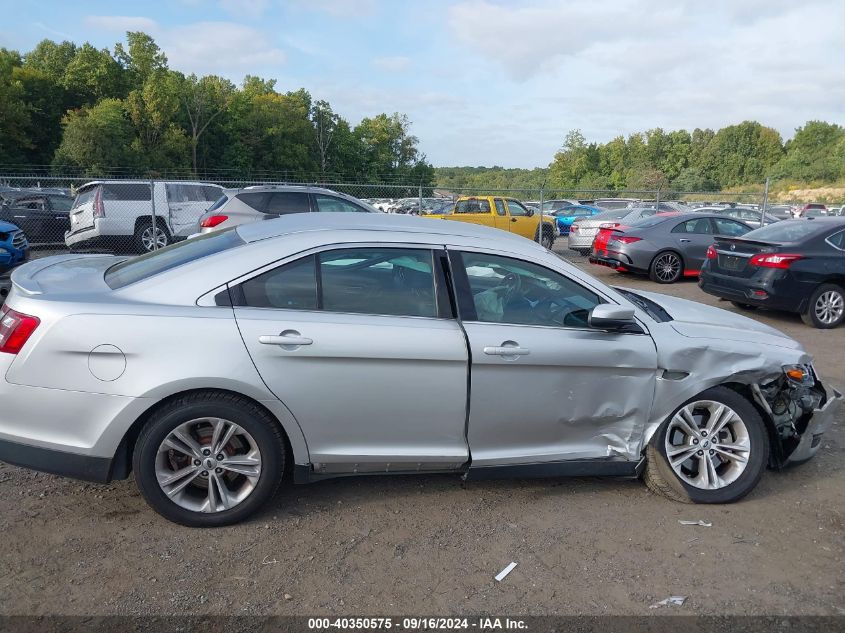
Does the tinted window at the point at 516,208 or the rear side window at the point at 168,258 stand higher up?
the rear side window at the point at 168,258

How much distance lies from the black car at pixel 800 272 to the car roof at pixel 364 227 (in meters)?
6.10

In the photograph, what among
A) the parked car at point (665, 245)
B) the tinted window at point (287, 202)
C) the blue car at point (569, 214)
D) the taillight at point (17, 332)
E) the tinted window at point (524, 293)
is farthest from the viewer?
the blue car at point (569, 214)

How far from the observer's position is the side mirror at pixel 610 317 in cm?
348

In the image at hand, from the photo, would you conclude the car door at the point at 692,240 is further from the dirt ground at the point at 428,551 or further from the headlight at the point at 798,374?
the dirt ground at the point at 428,551

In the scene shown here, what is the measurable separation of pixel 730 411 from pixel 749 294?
584 centimetres

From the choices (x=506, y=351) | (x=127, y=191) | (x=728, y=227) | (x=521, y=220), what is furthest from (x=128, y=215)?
(x=506, y=351)

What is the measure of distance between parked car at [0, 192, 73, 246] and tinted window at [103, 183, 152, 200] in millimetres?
2797

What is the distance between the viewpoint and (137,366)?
3105mm

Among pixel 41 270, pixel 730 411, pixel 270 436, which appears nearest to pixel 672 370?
pixel 730 411

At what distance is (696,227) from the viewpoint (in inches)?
526

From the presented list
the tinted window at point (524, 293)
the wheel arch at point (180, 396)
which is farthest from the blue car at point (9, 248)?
the tinted window at point (524, 293)

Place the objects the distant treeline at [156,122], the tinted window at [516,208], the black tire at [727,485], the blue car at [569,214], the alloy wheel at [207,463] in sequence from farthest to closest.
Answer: the distant treeline at [156,122], the blue car at [569,214], the tinted window at [516,208], the black tire at [727,485], the alloy wheel at [207,463]

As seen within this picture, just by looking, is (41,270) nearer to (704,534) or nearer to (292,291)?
(292,291)

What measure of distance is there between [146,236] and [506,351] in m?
13.5
